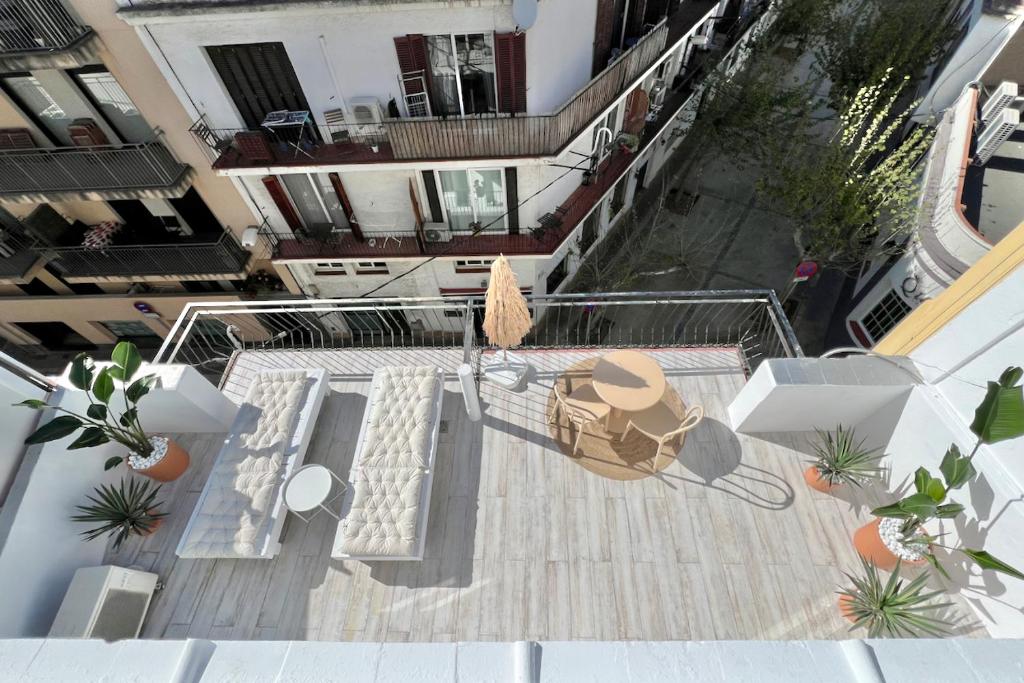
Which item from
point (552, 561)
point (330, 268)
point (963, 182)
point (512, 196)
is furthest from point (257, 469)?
point (963, 182)

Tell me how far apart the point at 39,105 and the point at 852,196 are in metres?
24.1

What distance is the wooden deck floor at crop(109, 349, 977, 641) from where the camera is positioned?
7.01m

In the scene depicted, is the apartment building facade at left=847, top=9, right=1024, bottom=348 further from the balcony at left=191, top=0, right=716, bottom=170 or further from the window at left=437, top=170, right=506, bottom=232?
the window at left=437, top=170, right=506, bottom=232

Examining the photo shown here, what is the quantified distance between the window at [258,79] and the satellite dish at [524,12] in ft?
17.7

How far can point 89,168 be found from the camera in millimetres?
12359

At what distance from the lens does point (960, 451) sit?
21.1ft

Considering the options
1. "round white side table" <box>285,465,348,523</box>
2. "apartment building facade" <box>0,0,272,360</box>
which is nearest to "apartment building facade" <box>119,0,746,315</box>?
"apartment building facade" <box>0,0,272,360</box>

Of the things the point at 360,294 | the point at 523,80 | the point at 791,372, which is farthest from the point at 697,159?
the point at 791,372

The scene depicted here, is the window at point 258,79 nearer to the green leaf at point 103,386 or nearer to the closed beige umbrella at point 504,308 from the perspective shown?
the closed beige umbrella at point 504,308

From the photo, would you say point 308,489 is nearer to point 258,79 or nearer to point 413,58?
point 413,58

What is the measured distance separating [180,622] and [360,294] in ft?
37.8

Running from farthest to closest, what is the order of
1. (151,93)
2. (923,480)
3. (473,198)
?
(473,198) < (151,93) < (923,480)

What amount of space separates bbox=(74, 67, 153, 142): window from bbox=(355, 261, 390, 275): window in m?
6.40

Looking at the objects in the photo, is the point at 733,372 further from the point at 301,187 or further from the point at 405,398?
the point at 301,187
